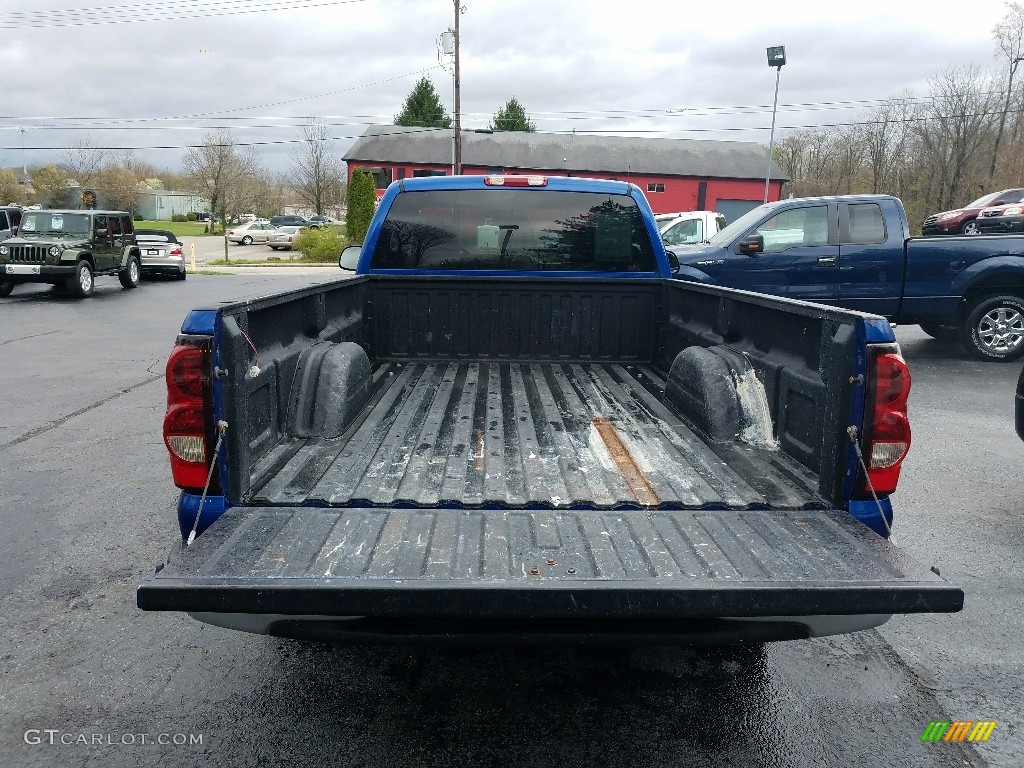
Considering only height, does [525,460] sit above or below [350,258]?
below

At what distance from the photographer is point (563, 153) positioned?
5434 centimetres

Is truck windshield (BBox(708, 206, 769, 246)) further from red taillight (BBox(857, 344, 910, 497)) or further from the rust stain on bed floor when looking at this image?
red taillight (BBox(857, 344, 910, 497))

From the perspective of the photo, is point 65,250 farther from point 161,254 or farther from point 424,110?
point 424,110

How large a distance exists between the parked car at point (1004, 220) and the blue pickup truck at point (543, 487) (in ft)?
53.7

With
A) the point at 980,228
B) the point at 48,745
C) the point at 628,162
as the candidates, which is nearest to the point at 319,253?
the point at 980,228

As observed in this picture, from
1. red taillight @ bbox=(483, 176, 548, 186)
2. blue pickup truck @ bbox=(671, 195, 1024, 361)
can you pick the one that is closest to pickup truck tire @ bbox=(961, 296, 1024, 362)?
blue pickup truck @ bbox=(671, 195, 1024, 361)

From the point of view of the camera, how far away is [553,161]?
53.3 meters

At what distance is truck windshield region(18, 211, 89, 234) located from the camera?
707 inches

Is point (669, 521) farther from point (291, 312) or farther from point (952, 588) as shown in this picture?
point (291, 312)

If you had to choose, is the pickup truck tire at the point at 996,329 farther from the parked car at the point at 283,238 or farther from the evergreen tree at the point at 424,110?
the evergreen tree at the point at 424,110

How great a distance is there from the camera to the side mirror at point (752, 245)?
9.73 meters

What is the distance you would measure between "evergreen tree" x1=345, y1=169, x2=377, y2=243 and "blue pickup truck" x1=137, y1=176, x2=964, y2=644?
3290 cm

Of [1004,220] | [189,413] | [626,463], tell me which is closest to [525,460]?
[626,463]

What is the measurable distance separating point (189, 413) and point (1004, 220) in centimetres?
1939
